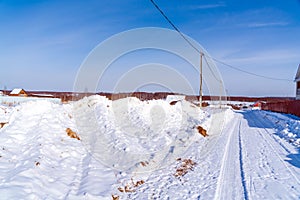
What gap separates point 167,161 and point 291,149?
5310mm

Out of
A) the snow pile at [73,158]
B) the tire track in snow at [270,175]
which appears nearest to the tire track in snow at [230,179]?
the tire track in snow at [270,175]

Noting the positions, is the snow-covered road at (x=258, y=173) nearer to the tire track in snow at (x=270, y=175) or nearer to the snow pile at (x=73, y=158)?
the tire track in snow at (x=270, y=175)

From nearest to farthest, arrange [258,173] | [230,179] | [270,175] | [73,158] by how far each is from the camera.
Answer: [230,179]
[270,175]
[258,173]
[73,158]

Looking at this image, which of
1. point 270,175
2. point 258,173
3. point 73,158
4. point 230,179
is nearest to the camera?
point 230,179

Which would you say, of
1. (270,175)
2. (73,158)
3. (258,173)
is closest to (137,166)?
(73,158)

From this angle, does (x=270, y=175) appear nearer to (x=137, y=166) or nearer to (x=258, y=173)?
(x=258, y=173)

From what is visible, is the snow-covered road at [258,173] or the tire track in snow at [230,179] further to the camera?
the snow-covered road at [258,173]

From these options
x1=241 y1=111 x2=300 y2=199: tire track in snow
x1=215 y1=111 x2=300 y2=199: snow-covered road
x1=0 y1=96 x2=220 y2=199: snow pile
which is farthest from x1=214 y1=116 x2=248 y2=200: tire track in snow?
x1=0 y1=96 x2=220 y2=199: snow pile

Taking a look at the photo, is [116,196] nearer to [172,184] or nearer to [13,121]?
[172,184]

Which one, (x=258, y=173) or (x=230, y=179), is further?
(x=258, y=173)

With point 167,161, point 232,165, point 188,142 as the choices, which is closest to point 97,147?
point 167,161

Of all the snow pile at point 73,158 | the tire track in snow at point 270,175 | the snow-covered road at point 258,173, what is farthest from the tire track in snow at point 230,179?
the snow pile at point 73,158

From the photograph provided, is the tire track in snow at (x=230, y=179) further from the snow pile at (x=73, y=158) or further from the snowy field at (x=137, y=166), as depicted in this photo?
the snow pile at (x=73, y=158)

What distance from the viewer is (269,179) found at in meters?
6.08
